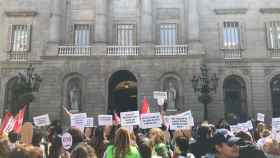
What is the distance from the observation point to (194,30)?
30.1m

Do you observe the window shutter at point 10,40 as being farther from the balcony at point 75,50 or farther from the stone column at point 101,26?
the stone column at point 101,26

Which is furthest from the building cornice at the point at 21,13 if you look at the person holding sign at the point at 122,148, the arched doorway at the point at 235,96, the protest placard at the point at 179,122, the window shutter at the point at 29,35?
the person holding sign at the point at 122,148

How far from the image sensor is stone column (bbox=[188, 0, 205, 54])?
29406mm

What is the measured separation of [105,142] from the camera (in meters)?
9.70

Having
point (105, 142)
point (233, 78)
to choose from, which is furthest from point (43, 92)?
point (105, 142)

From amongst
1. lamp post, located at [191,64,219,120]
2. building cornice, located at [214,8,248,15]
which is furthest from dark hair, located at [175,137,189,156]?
building cornice, located at [214,8,248,15]

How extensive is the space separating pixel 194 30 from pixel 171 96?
593cm

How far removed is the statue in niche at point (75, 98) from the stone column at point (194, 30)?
9752 mm

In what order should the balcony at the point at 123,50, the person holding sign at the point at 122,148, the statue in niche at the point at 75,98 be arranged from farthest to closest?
the balcony at the point at 123,50 < the statue in niche at the point at 75,98 < the person holding sign at the point at 122,148

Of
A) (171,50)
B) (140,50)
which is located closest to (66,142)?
(140,50)

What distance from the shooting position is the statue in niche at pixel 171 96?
28.6 meters

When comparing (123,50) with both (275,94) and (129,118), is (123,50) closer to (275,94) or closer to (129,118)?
(275,94)

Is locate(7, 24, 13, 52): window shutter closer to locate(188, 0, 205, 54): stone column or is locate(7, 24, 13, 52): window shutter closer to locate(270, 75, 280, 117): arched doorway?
locate(188, 0, 205, 54): stone column

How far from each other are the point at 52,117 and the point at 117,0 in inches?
454
